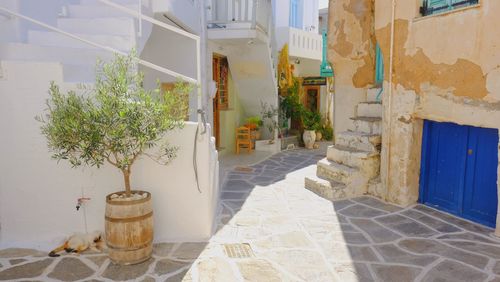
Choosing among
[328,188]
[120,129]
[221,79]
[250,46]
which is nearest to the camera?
[120,129]

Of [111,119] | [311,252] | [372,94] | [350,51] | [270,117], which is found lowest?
[311,252]

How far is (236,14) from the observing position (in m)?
9.40

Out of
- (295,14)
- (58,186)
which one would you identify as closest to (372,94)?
(58,186)

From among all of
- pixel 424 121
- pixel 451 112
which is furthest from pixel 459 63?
pixel 424 121

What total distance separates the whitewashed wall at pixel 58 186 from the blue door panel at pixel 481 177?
423cm

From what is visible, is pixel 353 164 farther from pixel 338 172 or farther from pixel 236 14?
pixel 236 14

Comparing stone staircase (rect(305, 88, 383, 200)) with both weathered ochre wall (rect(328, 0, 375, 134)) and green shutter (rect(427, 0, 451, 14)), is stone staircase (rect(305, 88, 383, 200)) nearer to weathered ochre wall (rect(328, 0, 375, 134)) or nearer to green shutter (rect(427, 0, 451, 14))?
weathered ochre wall (rect(328, 0, 375, 134))

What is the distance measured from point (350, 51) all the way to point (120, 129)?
255 inches

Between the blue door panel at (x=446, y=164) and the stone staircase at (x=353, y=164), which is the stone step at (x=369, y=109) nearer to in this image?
the stone staircase at (x=353, y=164)

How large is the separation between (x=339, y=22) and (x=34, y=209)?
748 cm

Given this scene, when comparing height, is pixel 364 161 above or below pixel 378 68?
below

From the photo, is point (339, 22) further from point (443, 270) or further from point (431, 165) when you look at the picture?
point (443, 270)

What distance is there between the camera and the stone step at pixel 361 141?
7.25m

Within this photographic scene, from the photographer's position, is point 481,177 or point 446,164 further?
point 446,164
